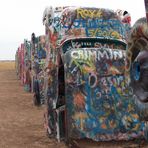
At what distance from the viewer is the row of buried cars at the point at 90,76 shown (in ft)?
29.4

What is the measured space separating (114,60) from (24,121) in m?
5.07

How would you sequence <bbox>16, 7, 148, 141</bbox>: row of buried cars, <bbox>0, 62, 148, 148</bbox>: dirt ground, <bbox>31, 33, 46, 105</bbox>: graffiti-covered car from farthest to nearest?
1. <bbox>31, 33, 46, 105</bbox>: graffiti-covered car
2. <bbox>0, 62, 148, 148</bbox>: dirt ground
3. <bbox>16, 7, 148, 141</bbox>: row of buried cars

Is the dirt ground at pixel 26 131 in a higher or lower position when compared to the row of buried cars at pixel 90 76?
lower

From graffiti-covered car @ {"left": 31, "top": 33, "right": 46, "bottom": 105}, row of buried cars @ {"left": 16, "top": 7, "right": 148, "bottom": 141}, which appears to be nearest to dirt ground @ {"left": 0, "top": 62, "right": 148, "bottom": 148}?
row of buried cars @ {"left": 16, "top": 7, "right": 148, "bottom": 141}

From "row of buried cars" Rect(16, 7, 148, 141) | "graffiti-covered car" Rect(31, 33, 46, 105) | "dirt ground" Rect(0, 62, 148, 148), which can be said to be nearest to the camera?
"row of buried cars" Rect(16, 7, 148, 141)

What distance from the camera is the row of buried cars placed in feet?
29.4

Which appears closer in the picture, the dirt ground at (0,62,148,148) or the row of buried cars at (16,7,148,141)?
the row of buried cars at (16,7,148,141)

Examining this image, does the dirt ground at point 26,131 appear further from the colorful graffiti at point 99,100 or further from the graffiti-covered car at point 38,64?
the graffiti-covered car at point 38,64

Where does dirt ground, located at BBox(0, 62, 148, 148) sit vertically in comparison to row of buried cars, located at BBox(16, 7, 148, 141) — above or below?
below

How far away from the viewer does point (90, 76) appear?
9031 millimetres

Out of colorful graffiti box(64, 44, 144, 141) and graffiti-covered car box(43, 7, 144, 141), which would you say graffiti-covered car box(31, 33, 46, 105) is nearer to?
A: graffiti-covered car box(43, 7, 144, 141)

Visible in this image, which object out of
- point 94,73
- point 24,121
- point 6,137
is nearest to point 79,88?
point 94,73

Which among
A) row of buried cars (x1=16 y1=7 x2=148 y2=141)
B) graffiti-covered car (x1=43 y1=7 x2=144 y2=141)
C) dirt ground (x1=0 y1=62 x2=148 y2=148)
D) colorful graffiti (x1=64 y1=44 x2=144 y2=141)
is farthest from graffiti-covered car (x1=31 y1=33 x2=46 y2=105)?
colorful graffiti (x1=64 y1=44 x2=144 y2=141)

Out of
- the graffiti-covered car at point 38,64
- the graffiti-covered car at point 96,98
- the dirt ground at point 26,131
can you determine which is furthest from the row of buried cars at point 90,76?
the graffiti-covered car at point 38,64
